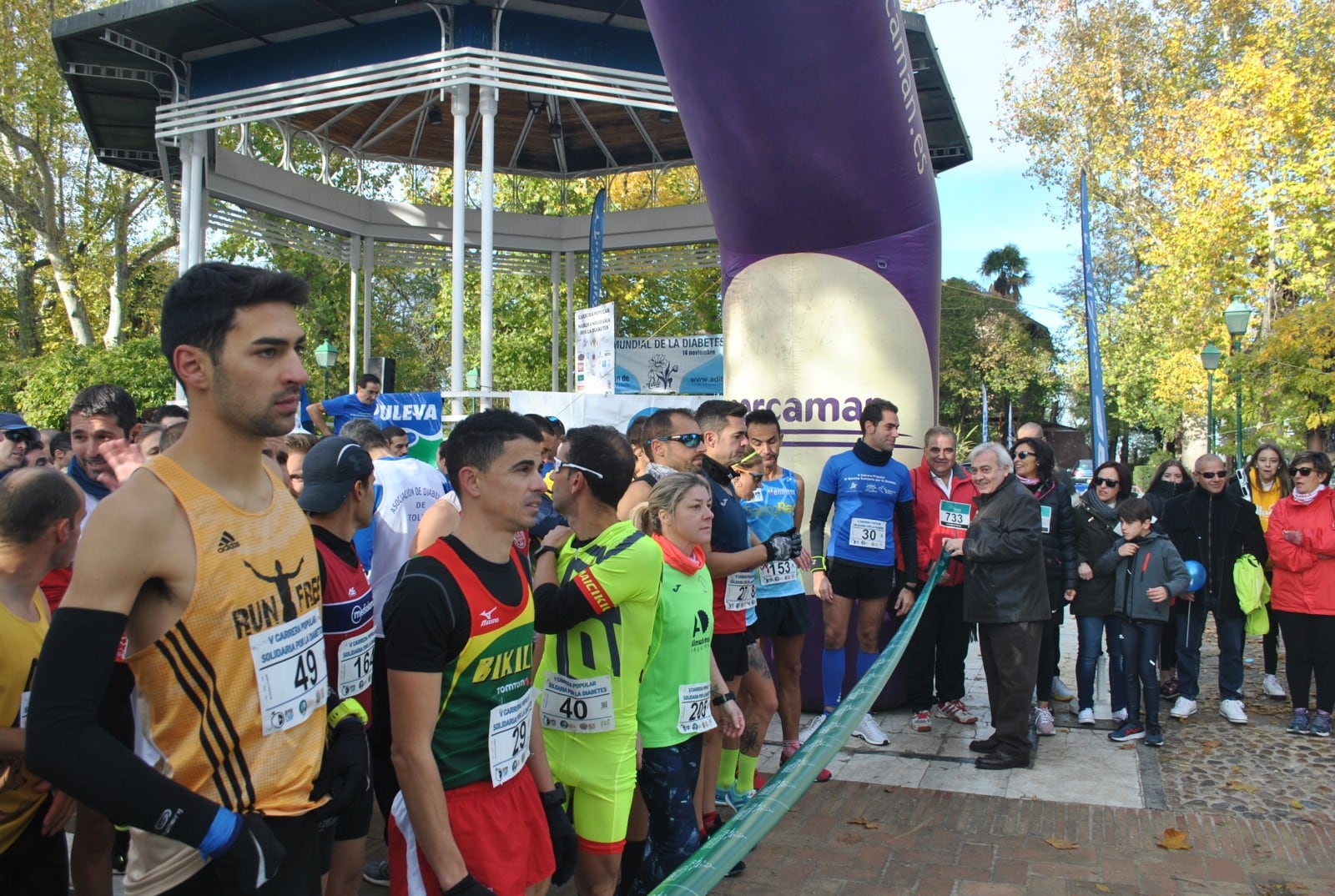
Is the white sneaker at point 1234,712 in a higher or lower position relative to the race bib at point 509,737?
lower

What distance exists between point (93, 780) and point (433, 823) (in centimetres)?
90

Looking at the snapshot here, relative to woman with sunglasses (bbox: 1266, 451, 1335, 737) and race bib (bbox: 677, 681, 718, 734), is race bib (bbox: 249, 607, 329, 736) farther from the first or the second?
woman with sunglasses (bbox: 1266, 451, 1335, 737)

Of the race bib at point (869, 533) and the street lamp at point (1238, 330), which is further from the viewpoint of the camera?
the street lamp at point (1238, 330)

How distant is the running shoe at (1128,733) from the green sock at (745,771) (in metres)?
2.86

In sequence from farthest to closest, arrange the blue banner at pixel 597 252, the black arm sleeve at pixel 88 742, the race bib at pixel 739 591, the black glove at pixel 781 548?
the blue banner at pixel 597 252
the black glove at pixel 781 548
the race bib at pixel 739 591
the black arm sleeve at pixel 88 742

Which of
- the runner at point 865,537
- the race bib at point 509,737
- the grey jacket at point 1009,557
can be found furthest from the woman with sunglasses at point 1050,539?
the race bib at point 509,737

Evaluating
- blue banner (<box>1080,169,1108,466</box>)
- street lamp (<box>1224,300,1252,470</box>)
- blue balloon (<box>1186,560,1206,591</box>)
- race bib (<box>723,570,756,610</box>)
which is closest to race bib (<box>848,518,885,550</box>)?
race bib (<box>723,570,756,610</box>)

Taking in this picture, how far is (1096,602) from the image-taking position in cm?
666

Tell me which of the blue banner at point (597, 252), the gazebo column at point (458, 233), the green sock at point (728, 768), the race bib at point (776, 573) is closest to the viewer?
the green sock at point (728, 768)

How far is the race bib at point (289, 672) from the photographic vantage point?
187cm

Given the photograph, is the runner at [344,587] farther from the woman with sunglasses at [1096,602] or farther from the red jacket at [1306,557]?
the red jacket at [1306,557]

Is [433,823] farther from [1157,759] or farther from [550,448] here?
[1157,759]

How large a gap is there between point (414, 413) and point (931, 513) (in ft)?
15.4

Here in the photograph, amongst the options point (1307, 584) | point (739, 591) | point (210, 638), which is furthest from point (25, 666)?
point (1307, 584)
